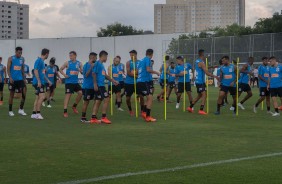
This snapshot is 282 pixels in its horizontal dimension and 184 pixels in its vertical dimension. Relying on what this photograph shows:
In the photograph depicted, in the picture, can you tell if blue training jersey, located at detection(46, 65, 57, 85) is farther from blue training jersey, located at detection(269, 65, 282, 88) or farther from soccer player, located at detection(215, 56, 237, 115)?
blue training jersey, located at detection(269, 65, 282, 88)

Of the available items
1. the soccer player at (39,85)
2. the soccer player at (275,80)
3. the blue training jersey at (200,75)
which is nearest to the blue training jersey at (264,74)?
the soccer player at (275,80)

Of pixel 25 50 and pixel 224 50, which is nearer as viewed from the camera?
pixel 224 50

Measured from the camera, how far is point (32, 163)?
8477mm

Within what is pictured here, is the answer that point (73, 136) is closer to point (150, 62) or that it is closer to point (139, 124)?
point (139, 124)

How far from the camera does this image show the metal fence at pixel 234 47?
186 feet

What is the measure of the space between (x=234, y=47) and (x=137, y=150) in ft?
169

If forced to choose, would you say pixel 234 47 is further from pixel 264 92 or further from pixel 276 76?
pixel 276 76

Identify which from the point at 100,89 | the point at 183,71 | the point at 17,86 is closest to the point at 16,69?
the point at 17,86

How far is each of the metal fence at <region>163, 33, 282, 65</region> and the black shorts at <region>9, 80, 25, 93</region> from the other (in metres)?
41.9

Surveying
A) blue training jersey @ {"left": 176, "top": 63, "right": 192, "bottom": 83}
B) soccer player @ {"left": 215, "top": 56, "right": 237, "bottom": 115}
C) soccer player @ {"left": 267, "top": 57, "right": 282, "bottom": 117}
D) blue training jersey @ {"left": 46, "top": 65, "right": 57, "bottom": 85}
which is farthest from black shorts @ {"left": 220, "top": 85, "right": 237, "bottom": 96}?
blue training jersey @ {"left": 46, "top": 65, "right": 57, "bottom": 85}

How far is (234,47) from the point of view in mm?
59812

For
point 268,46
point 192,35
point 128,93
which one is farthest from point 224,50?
point 128,93

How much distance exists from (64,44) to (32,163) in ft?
270

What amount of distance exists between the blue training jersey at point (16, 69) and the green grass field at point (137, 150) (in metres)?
2.29
